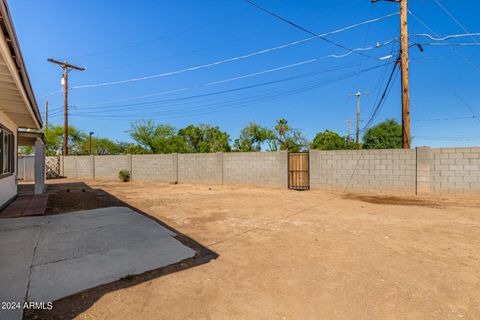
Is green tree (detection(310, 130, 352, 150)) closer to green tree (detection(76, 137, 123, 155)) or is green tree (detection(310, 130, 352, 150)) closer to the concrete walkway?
the concrete walkway

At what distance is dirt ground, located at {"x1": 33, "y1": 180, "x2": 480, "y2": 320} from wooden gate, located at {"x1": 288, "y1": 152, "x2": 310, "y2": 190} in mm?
6363

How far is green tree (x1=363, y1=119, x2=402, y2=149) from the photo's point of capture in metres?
28.8

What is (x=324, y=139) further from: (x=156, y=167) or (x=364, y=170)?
(x=156, y=167)

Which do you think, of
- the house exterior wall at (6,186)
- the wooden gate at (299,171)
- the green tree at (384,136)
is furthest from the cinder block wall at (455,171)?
the green tree at (384,136)

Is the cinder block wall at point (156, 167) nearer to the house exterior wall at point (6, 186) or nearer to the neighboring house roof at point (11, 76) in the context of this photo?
the house exterior wall at point (6, 186)

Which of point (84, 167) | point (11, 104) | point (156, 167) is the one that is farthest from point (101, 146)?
point (11, 104)

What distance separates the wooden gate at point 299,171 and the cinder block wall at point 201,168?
14.7 ft

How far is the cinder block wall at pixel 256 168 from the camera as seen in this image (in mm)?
13336

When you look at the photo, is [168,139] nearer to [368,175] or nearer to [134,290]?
[368,175]

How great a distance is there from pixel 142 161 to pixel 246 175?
28.3ft

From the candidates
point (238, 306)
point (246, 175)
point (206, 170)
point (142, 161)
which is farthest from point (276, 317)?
point (142, 161)

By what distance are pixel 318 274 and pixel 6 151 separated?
957 cm

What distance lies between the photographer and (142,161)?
1827cm

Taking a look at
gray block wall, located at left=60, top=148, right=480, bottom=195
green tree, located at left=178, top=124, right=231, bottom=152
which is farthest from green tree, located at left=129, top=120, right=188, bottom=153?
gray block wall, located at left=60, top=148, right=480, bottom=195
